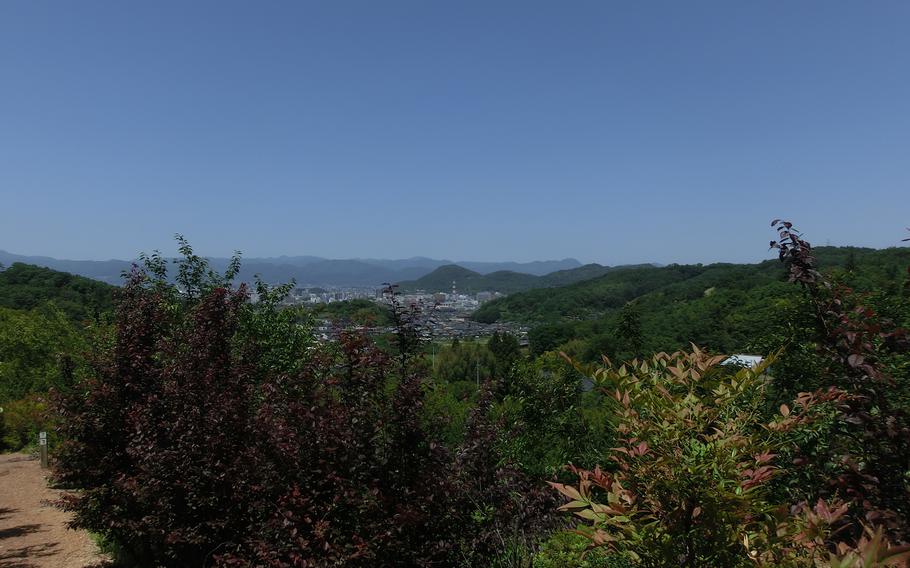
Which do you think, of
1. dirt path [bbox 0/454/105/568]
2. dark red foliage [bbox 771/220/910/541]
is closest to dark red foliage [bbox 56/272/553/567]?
dirt path [bbox 0/454/105/568]

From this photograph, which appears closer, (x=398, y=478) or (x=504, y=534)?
(x=398, y=478)

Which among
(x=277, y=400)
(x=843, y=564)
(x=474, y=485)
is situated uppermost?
(x=843, y=564)

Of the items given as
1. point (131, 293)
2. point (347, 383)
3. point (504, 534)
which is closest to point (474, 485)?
point (504, 534)

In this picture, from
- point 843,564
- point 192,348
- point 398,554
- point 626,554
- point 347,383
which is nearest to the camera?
point 843,564

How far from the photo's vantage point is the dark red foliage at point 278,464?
13.3 feet

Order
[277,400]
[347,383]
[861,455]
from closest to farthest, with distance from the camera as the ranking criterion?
[861,455] < [347,383] < [277,400]

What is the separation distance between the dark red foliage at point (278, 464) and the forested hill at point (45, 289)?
1207 inches

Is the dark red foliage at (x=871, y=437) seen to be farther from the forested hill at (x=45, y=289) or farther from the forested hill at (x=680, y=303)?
the forested hill at (x=45, y=289)

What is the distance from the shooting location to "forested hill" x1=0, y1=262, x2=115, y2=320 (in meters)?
35.0

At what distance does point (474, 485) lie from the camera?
4594 mm

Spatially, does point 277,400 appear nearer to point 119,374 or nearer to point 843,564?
point 119,374

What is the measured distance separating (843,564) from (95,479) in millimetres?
7010

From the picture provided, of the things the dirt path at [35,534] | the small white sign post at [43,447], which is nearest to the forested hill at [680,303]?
the dirt path at [35,534]

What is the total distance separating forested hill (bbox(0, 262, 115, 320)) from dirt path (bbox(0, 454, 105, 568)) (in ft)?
75.2
